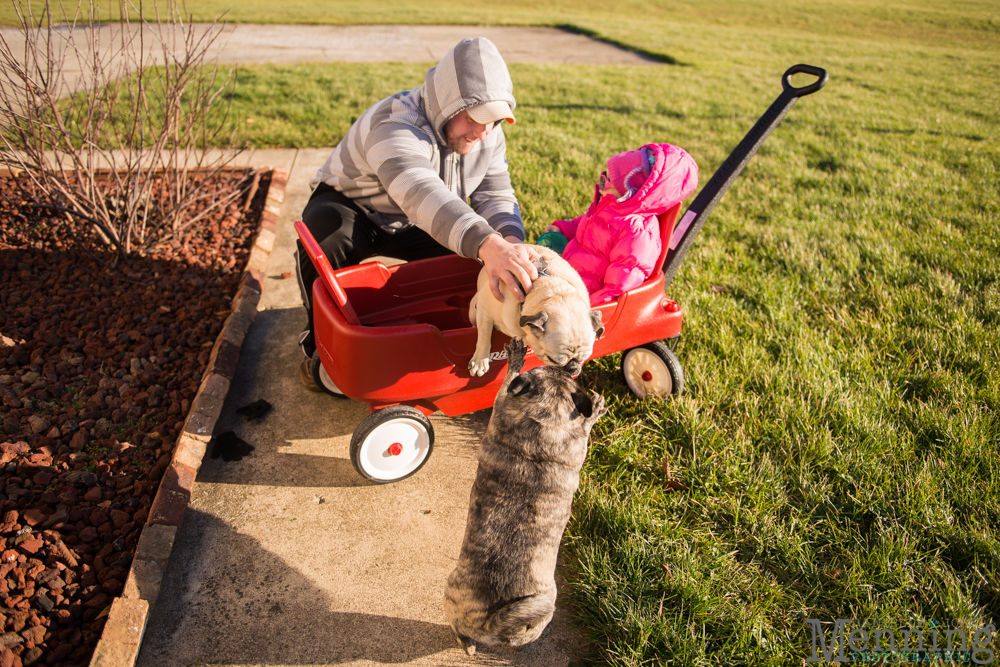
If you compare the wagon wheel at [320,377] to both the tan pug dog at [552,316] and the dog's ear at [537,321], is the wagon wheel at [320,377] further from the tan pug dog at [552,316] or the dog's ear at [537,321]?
the dog's ear at [537,321]

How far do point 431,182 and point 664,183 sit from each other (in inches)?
47.1

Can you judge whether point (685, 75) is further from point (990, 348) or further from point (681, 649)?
point (681, 649)

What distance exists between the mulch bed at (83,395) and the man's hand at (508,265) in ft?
5.85

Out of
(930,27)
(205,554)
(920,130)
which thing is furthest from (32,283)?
(930,27)

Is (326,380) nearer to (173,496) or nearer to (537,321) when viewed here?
(173,496)

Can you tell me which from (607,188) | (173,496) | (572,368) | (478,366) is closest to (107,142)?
(173,496)

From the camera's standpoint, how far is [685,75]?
10398 millimetres

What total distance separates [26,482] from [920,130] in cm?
1032

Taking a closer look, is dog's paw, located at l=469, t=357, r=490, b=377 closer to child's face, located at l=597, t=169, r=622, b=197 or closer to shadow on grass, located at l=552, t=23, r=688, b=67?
child's face, located at l=597, t=169, r=622, b=197

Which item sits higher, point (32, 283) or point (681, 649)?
point (681, 649)

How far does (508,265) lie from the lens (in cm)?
230

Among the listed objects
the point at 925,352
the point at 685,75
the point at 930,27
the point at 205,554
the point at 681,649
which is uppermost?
the point at 930,27

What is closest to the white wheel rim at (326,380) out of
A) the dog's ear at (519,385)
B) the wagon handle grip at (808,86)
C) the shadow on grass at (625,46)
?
the dog's ear at (519,385)

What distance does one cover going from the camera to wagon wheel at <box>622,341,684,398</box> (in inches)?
122
